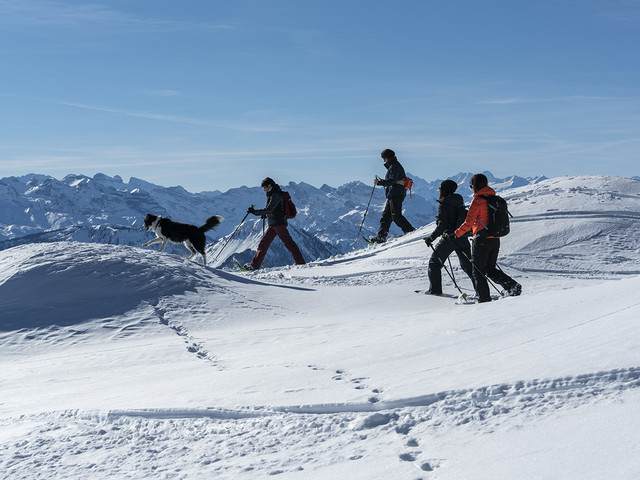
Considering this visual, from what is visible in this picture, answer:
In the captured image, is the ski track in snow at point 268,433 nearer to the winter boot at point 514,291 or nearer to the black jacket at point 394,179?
the winter boot at point 514,291

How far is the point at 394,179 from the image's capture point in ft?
51.3

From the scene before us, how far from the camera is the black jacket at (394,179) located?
51.1ft

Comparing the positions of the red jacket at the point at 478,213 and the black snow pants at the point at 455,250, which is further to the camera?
the black snow pants at the point at 455,250

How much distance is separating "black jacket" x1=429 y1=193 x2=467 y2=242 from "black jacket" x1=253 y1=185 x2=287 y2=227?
5.75 metres

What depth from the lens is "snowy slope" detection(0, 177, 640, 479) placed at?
3225 millimetres

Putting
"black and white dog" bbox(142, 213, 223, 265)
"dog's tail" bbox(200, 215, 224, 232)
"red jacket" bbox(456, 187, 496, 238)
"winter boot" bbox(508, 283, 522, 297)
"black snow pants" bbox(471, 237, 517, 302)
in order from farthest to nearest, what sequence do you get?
"dog's tail" bbox(200, 215, 224, 232) < "black and white dog" bbox(142, 213, 223, 265) < "winter boot" bbox(508, 283, 522, 297) < "black snow pants" bbox(471, 237, 517, 302) < "red jacket" bbox(456, 187, 496, 238)

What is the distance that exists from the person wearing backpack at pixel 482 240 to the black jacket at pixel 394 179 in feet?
24.9

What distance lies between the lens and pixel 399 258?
1420cm

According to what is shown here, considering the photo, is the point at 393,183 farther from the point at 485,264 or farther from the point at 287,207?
the point at 485,264

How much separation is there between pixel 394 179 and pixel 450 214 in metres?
7.00

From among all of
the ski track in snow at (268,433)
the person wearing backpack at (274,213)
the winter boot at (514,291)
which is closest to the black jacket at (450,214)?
the winter boot at (514,291)

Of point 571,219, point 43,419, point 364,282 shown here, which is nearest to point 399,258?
point 364,282

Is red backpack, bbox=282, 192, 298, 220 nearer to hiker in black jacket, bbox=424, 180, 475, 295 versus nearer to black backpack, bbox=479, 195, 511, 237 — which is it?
hiker in black jacket, bbox=424, 180, 475, 295

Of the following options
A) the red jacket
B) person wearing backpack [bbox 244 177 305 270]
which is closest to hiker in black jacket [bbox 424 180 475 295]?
the red jacket
